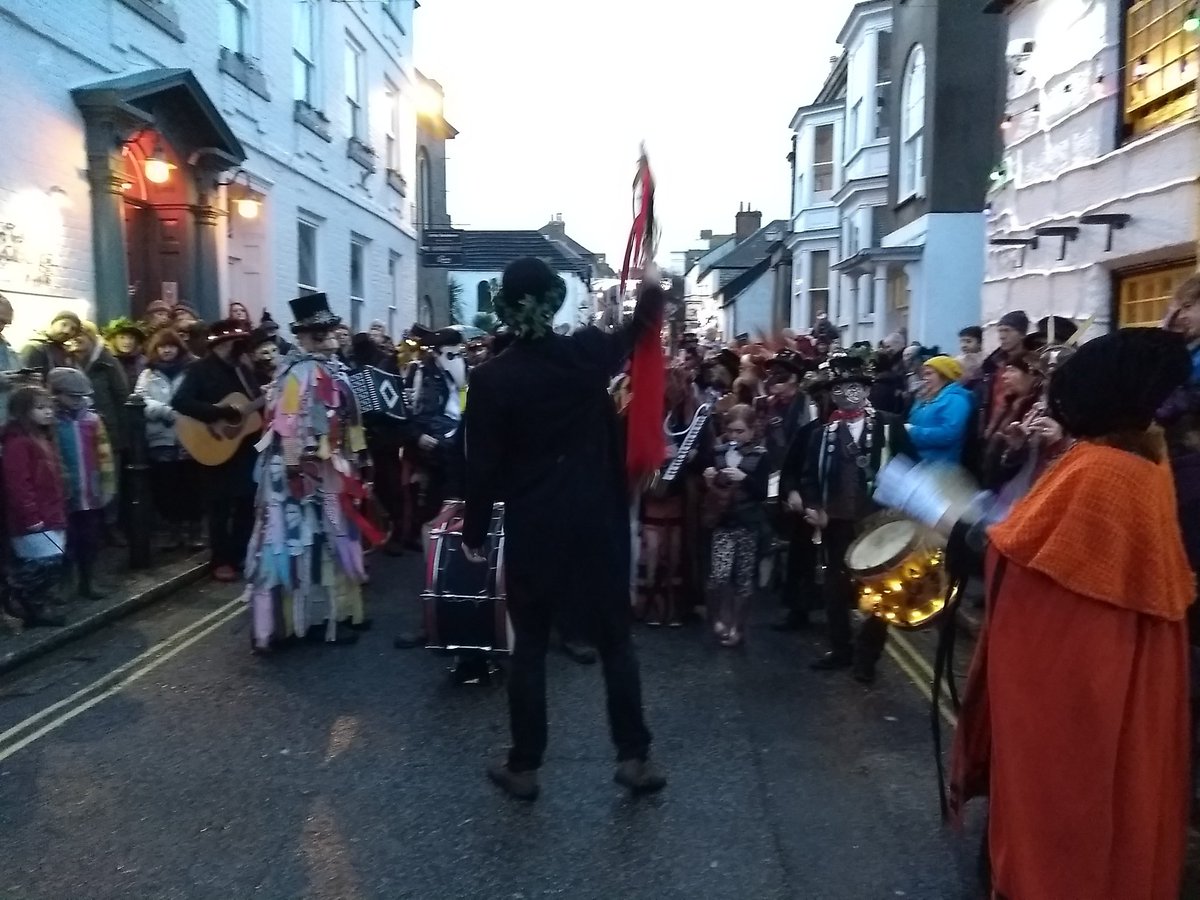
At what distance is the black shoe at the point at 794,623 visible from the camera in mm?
6914

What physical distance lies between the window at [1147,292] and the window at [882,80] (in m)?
13.4

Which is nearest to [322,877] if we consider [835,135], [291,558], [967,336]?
[291,558]

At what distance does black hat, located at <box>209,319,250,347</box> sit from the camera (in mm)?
7559

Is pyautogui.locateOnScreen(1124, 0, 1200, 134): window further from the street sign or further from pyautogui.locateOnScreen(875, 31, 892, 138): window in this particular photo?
the street sign

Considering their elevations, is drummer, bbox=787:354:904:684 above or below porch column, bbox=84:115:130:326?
below

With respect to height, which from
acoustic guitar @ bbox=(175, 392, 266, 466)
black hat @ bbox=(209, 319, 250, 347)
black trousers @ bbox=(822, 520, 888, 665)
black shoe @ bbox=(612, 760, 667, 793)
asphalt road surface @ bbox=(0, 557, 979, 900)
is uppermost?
black hat @ bbox=(209, 319, 250, 347)

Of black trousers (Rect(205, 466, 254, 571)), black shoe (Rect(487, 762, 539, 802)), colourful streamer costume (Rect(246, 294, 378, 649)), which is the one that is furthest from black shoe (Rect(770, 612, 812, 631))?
black trousers (Rect(205, 466, 254, 571))

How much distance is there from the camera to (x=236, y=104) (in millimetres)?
13133

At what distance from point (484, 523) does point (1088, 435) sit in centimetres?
223

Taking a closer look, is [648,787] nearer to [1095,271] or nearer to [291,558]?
[291,558]

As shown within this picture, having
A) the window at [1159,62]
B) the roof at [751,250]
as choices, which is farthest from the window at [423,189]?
the roof at [751,250]

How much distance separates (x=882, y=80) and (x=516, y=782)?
21296mm

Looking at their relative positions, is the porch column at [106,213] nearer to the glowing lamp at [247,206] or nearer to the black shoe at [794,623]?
the glowing lamp at [247,206]

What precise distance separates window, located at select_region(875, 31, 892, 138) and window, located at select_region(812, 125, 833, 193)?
9121 millimetres
